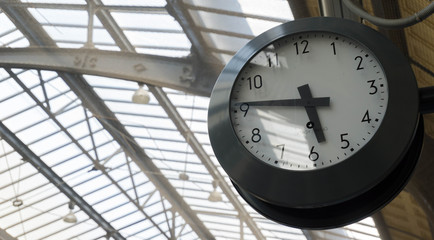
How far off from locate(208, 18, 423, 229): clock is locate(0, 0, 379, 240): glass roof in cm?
721

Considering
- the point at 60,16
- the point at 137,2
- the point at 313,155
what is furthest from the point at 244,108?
the point at 60,16

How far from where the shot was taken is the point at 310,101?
2.53m

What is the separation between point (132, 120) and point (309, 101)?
15466 mm

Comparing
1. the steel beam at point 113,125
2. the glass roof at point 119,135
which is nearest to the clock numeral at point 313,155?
the glass roof at point 119,135

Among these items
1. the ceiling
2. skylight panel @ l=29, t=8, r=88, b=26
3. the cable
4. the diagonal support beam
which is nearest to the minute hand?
the cable

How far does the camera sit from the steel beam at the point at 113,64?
12328 mm

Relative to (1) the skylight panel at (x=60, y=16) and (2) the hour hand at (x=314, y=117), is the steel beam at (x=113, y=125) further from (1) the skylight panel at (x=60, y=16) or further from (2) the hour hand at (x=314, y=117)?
(2) the hour hand at (x=314, y=117)

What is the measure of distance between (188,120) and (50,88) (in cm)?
383

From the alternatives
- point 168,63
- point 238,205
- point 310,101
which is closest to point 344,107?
point 310,101

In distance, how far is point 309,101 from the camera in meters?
2.53

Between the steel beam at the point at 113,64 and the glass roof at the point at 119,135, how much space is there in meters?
0.12

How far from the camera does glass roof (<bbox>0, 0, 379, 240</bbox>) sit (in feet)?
40.1

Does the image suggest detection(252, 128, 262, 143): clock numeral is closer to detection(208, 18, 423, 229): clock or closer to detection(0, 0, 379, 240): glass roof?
detection(208, 18, 423, 229): clock

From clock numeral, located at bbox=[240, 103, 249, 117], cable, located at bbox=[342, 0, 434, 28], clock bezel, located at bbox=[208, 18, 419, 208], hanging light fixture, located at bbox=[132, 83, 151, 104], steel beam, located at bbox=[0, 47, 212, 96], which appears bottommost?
clock bezel, located at bbox=[208, 18, 419, 208]
